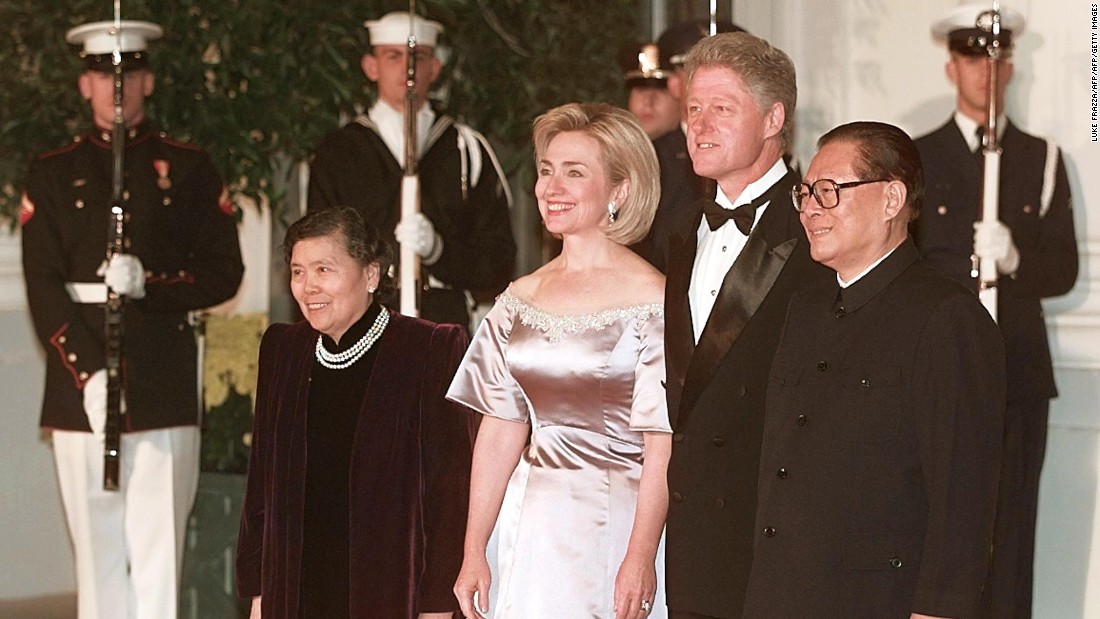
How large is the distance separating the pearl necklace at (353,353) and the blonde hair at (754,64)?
2.87ft

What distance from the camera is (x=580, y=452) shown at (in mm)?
3297

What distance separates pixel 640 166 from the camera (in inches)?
133

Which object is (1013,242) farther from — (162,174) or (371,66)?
(162,174)

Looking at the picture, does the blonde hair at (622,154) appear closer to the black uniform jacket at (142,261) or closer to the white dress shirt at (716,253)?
the white dress shirt at (716,253)

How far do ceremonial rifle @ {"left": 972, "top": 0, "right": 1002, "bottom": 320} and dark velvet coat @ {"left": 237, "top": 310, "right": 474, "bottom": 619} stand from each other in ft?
5.68

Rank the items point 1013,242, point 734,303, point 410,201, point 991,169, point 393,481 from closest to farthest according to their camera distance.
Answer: point 734,303, point 393,481, point 991,169, point 1013,242, point 410,201

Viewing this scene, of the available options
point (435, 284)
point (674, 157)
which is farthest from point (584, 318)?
point (435, 284)

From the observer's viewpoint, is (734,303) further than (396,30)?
No

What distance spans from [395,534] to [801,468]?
3.25ft

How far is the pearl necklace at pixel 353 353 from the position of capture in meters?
3.55

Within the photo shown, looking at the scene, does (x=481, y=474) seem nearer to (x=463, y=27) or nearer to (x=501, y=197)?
(x=501, y=197)

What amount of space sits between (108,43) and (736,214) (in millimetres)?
2768

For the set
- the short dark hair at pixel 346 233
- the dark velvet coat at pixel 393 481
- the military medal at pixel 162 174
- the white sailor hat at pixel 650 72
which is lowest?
the dark velvet coat at pixel 393 481

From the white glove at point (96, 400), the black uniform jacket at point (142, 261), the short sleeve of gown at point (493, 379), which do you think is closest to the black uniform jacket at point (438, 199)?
the black uniform jacket at point (142, 261)
